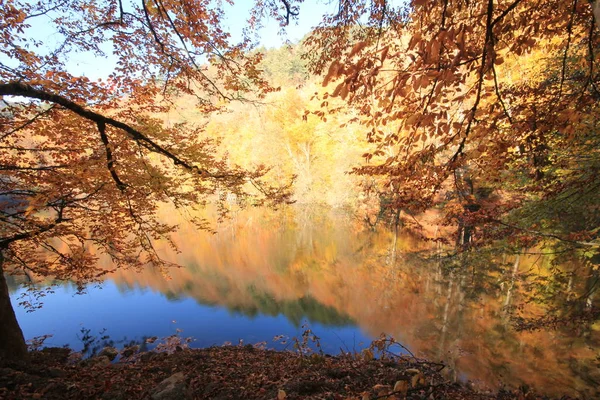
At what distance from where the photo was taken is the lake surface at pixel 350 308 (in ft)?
24.0

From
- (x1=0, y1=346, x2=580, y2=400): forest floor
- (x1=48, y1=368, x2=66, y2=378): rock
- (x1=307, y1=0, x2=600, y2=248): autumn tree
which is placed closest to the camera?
(x1=307, y1=0, x2=600, y2=248): autumn tree

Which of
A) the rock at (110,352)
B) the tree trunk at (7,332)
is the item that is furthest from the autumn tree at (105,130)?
the rock at (110,352)

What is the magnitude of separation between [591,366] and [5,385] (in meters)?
10.7

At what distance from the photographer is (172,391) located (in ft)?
13.8

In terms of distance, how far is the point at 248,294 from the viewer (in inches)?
516

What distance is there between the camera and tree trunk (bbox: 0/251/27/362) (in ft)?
15.2

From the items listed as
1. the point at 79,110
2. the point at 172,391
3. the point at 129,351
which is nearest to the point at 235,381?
the point at 172,391

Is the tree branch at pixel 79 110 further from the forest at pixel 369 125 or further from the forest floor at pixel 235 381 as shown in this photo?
the forest floor at pixel 235 381

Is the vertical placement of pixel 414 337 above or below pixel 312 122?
below

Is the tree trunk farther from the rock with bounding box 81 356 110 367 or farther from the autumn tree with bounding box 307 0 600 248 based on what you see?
the autumn tree with bounding box 307 0 600 248

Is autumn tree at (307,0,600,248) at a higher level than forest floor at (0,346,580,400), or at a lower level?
higher

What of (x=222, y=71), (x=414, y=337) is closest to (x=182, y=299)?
(x=414, y=337)

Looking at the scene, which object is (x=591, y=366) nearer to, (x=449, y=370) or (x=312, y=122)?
(x=449, y=370)

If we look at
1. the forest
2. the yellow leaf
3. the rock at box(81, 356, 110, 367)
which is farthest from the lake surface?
the yellow leaf
